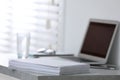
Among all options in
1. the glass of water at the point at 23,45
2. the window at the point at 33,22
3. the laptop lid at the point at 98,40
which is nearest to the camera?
the laptop lid at the point at 98,40

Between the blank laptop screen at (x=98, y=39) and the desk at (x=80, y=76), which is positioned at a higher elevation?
the blank laptop screen at (x=98, y=39)

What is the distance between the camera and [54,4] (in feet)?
8.89

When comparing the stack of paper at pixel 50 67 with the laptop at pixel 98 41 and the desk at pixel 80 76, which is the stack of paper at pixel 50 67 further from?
the laptop at pixel 98 41

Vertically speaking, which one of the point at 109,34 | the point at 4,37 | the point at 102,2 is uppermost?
the point at 102,2

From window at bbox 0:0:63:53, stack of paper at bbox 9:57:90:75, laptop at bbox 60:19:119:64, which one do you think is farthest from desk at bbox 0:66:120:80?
window at bbox 0:0:63:53

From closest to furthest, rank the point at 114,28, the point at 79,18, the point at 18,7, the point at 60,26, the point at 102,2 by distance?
the point at 114,28 → the point at 102,2 → the point at 79,18 → the point at 60,26 → the point at 18,7

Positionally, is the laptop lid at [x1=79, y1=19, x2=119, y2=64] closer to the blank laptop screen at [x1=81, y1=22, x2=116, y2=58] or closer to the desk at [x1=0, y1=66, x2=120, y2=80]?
the blank laptop screen at [x1=81, y1=22, x2=116, y2=58]

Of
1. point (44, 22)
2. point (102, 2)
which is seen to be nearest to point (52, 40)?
point (44, 22)

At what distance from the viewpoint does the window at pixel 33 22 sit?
2.69 meters

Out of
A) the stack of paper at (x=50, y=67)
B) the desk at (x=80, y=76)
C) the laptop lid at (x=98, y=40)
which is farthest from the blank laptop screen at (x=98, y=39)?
the stack of paper at (x=50, y=67)

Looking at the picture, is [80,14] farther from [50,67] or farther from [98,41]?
[50,67]

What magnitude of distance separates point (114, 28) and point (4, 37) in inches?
53.6

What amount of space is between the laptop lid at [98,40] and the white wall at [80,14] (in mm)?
47

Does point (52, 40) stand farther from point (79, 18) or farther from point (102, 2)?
point (102, 2)
